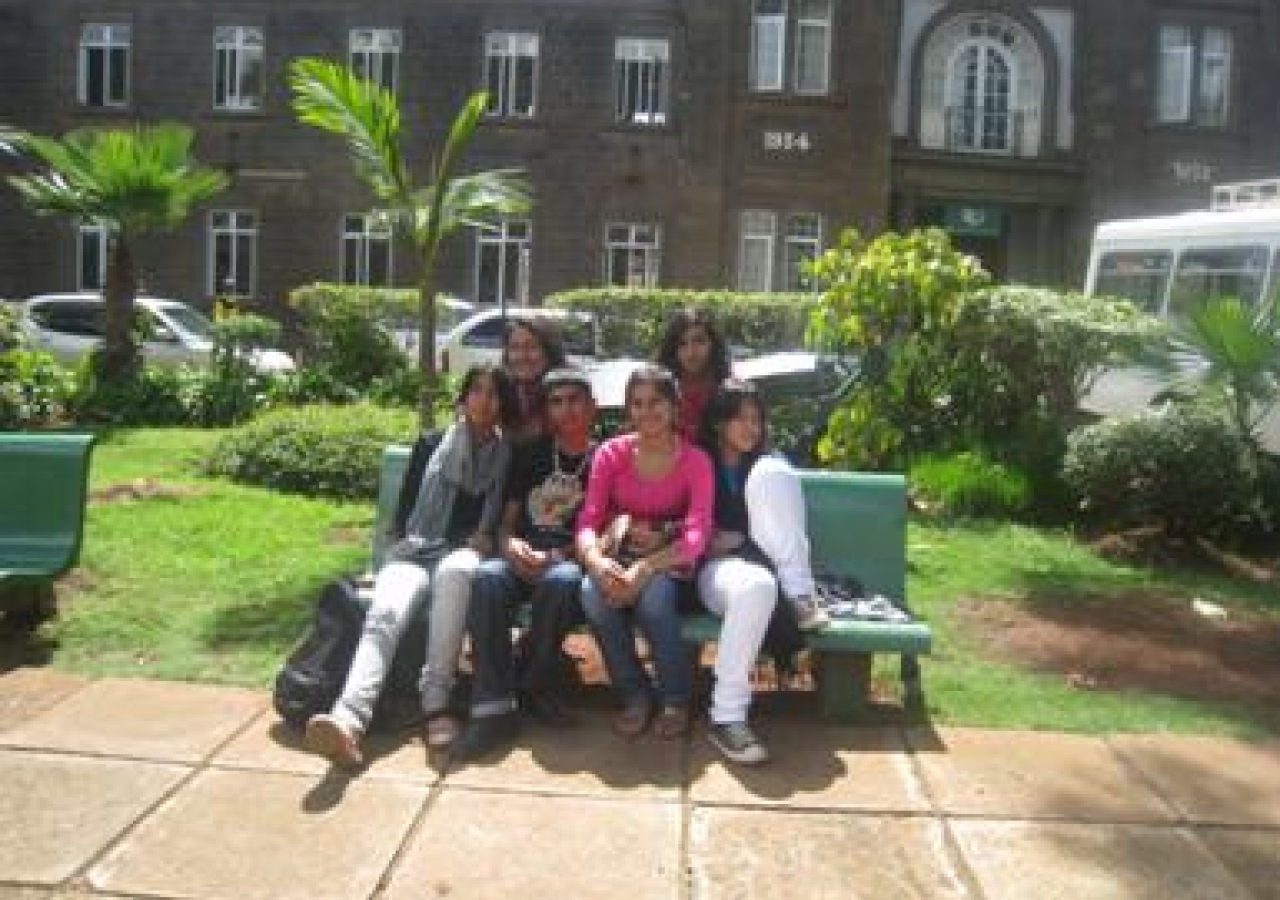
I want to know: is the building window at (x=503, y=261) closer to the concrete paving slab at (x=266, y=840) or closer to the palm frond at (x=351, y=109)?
the palm frond at (x=351, y=109)

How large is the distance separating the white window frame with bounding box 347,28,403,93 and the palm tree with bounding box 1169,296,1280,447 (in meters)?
21.9

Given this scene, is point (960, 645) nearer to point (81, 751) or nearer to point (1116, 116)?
point (81, 751)

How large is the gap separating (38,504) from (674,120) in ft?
74.8

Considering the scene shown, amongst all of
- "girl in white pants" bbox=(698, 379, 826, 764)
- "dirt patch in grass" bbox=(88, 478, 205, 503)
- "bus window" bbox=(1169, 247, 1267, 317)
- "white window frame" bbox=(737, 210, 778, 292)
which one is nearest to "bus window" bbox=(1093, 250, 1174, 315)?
"bus window" bbox=(1169, 247, 1267, 317)

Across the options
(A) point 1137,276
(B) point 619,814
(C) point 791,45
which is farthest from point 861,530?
(C) point 791,45

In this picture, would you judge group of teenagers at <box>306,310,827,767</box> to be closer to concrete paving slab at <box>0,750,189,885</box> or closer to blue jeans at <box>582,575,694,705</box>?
blue jeans at <box>582,575,694,705</box>

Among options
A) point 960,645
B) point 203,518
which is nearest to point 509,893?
point 960,645

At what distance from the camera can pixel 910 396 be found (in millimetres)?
11203

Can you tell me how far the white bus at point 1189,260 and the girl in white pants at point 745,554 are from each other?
5764mm

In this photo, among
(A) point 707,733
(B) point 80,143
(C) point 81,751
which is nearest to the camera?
(C) point 81,751

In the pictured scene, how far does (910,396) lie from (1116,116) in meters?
19.7

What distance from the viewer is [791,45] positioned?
28.2 meters

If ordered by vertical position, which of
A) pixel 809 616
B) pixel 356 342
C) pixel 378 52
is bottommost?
pixel 809 616

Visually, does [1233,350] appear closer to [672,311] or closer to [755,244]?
[672,311]
